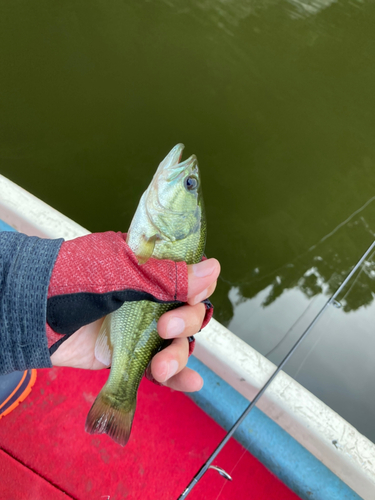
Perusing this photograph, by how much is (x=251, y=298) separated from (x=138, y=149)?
2.00 metres

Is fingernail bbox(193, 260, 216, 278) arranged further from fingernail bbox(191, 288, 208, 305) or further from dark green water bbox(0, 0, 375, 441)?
dark green water bbox(0, 0, 375, 441)

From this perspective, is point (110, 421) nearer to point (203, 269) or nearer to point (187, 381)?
point (187, 381)

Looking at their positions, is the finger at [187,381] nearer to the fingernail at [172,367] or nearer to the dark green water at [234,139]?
the fingernail at [172,367]

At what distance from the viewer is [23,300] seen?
949mm

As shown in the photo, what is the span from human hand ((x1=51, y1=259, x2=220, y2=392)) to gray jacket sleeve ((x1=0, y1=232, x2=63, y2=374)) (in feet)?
1.25

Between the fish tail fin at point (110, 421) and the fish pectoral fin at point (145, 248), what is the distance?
0.57m

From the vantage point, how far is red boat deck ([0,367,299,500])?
135cm

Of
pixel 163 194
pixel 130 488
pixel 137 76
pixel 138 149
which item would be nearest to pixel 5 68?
pixel 137 76

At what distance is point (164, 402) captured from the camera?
1.66 m

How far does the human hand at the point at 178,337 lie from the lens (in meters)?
1.13

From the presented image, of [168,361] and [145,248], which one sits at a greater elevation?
[145,248]

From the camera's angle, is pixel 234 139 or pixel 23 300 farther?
pixel 234 139

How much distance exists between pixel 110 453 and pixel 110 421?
42 cm

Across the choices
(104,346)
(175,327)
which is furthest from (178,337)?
(104,346)
